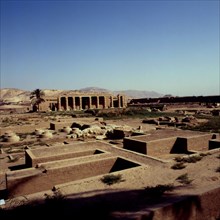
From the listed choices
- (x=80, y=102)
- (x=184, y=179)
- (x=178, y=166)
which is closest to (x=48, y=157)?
(x=178, y=166)

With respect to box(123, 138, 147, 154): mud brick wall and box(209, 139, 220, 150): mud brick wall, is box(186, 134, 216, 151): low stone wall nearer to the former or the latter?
box(209, 139, 220, 150): mud brick wall

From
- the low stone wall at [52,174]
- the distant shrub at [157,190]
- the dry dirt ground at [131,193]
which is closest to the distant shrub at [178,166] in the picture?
the dry dirt ground at [131,193]

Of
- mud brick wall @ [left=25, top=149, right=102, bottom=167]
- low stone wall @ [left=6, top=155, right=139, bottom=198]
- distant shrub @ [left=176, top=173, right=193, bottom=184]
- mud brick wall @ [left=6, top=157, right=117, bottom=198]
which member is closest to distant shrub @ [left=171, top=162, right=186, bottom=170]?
distant shrub @ [left=176, top=173, right=193, bottom=184]

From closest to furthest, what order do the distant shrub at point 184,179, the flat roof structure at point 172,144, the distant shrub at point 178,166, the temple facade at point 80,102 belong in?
1. the distant shrub at point 184,179
2. the distant shrub at point 178,166
3. the flat roof structure at point 172,144
4. the temple facade at point 80,102

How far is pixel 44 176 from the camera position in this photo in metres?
9.02

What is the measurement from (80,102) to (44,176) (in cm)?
4962

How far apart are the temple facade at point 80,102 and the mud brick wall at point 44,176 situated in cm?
4541

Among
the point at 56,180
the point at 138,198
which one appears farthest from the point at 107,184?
A: the point at 56,180

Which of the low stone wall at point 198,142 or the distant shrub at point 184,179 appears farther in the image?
the low stone wall at point 198,142

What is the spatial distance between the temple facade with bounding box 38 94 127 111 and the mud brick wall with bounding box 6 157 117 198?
4541 centimetres

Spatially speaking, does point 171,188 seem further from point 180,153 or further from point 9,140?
point 9,140

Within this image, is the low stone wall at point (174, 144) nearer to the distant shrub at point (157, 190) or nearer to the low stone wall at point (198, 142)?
the low stone wall at point (198, 142)

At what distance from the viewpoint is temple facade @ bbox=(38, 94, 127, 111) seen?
55406 millimetres

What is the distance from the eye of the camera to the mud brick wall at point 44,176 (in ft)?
27.9
